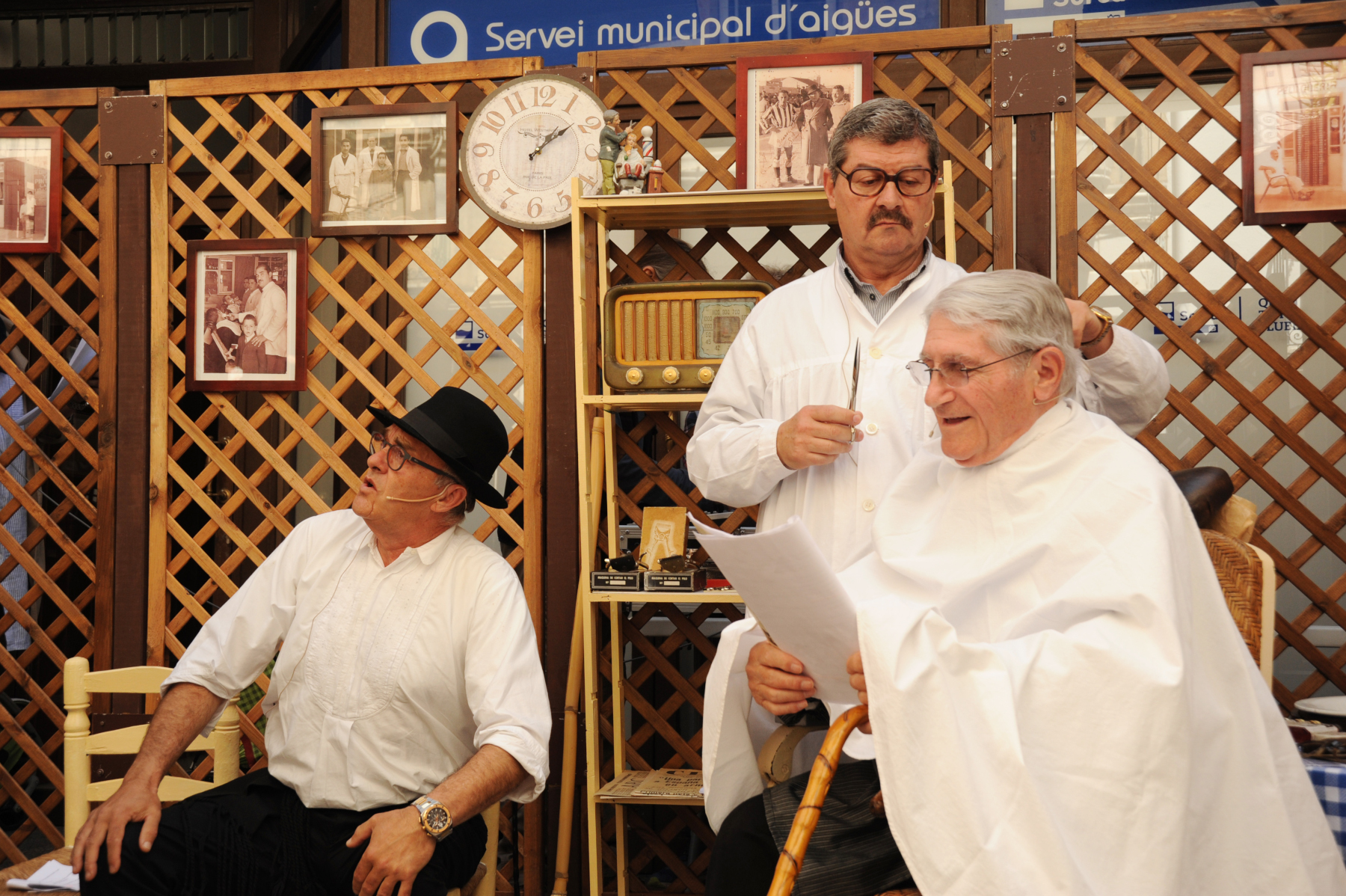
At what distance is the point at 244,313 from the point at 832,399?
179cm

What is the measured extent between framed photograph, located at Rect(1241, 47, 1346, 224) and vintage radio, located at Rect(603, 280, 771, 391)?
1.17m

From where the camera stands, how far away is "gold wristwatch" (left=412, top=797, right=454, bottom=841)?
168cm

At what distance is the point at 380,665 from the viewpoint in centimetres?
194

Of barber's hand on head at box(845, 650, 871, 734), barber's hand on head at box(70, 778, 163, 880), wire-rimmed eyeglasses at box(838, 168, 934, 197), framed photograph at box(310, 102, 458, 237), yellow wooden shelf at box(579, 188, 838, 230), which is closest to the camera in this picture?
barber's hand on head at box(845, 650, 871, 734)

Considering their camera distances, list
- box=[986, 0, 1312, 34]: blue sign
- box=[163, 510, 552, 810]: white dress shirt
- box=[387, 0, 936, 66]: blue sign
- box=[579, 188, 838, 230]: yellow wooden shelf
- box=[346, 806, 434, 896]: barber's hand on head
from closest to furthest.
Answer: box=[346, 806, 434, 896]: barber's hand on head
box=[163, 510, 552, 810]: white dress shirt
box=[579, 188, 838, 230]: yellow wooden shelf
box=[986, 0, 1312, 34]: blue sign
box=[387, 0, 936, 66]: blue sign

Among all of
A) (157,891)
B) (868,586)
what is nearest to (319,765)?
(157,891)

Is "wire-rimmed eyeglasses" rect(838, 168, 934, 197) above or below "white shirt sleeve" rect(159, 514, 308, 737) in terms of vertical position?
above

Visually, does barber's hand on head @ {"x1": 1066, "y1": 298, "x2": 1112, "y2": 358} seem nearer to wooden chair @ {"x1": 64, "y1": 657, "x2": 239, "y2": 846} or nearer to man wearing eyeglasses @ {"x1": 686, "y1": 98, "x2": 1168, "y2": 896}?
man wearing eyeglasses @ {"x1": 686, "y1": 98, "x2": 1168, "y2": 896}

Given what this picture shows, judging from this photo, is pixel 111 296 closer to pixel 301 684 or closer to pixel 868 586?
pixel 301 684

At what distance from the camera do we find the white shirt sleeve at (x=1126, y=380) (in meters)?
1.96

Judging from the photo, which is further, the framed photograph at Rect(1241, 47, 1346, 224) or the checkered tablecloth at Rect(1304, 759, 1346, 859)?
the framed photograph at Rect(1241, 47, 1346, 224)

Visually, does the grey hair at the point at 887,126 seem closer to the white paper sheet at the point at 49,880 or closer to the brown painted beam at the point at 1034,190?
the brown painted beam at the point at 1034,190

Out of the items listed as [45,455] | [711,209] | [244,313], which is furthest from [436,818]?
[45,455]

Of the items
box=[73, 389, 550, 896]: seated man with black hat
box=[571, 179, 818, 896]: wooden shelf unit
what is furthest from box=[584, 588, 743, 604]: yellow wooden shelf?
box=[73, 389, 550, 896]: seated man with black hat
